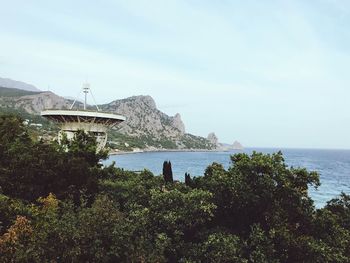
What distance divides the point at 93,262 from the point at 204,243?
4.94m

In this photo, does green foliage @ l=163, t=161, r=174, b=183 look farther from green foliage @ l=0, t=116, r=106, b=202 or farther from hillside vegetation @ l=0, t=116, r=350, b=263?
hillside vegetation @ l=0, t=116, r=350, b=263

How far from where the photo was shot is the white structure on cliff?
3158 centimetres

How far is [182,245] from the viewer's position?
1586 cm

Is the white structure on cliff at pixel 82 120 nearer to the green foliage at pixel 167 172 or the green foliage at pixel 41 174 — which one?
the green foliage at pixel 41 174

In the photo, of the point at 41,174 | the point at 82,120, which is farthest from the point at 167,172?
the point at 82,120

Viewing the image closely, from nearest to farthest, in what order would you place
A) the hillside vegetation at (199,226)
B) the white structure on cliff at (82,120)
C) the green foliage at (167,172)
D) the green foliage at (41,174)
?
the hillside vegetation at (199,226)
the green foliage at (41,174)
the green foliage at (167,172)
the white structure on cliff at (82,120)

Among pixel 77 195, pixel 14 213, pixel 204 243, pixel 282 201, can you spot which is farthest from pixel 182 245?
pixel 77 195

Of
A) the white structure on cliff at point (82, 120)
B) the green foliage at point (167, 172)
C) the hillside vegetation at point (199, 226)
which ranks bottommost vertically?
the hillside vegetation at point (199, 226)

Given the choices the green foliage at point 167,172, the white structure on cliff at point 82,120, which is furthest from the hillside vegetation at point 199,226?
the white structure on cliff at point 82,120

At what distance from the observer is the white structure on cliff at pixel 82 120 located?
31578mm

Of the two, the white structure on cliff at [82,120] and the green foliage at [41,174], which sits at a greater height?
the white structure on cliff at [82,120]

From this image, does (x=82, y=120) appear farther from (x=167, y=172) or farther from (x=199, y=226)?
(x=199, y=226)

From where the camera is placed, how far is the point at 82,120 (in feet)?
107

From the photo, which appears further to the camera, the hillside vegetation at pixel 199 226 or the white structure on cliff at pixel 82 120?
the white structure on cliff at pixel 82 120
